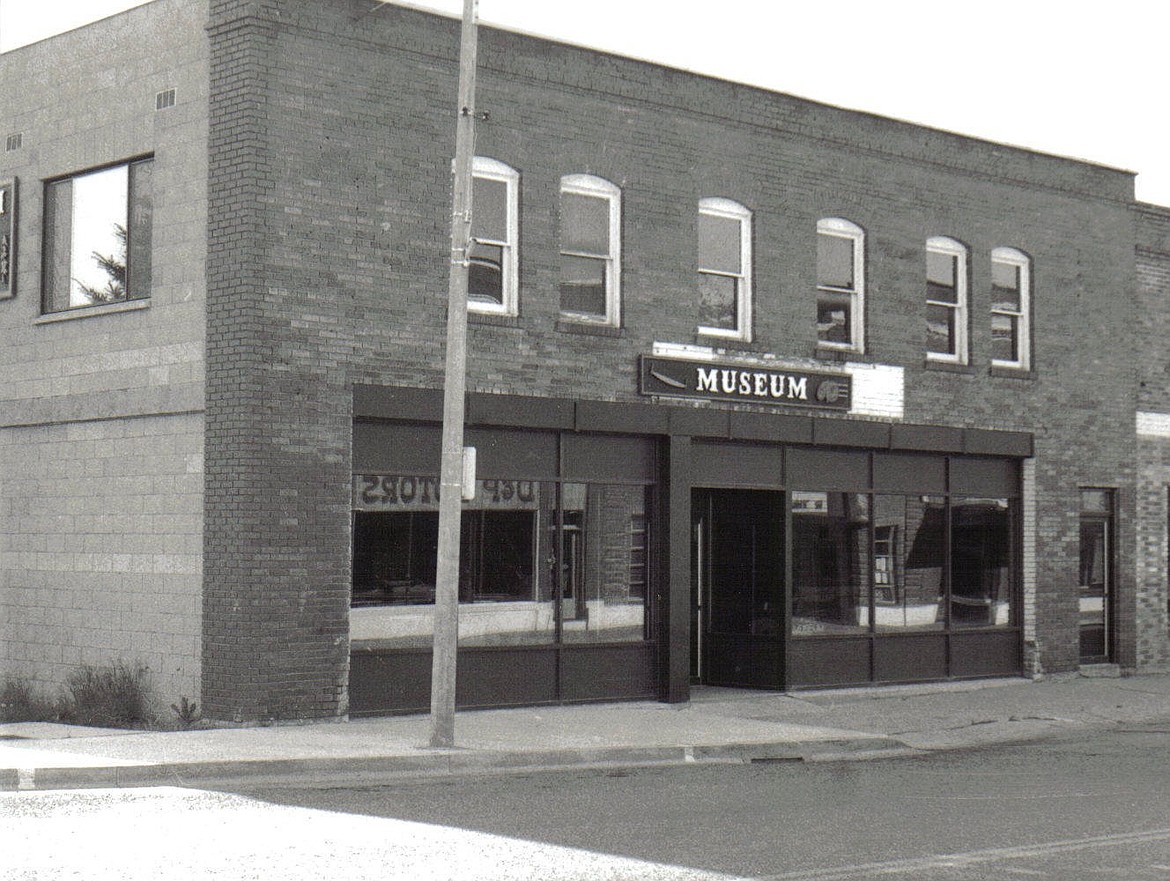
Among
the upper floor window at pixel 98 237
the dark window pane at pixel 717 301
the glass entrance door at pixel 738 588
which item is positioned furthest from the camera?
the glass entrance door at pixel 738 588

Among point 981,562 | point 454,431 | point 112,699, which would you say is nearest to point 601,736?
point 454,431

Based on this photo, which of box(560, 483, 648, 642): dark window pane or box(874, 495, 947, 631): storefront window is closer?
box(560, 483, 648, 642): dark window pane

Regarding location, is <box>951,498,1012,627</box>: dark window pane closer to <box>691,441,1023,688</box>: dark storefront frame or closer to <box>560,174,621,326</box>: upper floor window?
<box>691,441,1023,688</box>: dark storefront frame

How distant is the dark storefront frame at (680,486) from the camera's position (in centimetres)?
1633

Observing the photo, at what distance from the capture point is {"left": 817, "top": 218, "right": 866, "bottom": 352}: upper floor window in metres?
20.1

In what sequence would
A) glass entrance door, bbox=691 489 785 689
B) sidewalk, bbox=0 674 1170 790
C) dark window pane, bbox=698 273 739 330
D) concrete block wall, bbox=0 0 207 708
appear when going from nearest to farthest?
sidewalk, bbox=0 674 1170 790 < concrete block wall, bbox=0 0 207 708 < dark window pane, bbox=698 273 739 330 < glass entrance door, bbox=691 489 785 689

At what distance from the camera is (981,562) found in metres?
21.6

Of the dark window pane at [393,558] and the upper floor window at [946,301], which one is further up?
the upper floor window at [946,301]

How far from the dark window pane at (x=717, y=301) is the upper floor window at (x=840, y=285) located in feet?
4.35

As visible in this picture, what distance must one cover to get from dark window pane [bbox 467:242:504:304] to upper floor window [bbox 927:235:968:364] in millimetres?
6696

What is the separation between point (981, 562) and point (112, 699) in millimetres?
11447

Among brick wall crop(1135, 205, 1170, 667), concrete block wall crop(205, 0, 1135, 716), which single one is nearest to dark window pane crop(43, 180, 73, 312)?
concrete block wall crop(205, 0, 1135, 716)

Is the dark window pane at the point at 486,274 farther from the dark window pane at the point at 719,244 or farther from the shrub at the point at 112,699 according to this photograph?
the shrub at the point at 112,699

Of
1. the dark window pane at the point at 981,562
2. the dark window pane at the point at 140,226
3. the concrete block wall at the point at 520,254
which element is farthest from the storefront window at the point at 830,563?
the dark window pane at the point at 140,226
